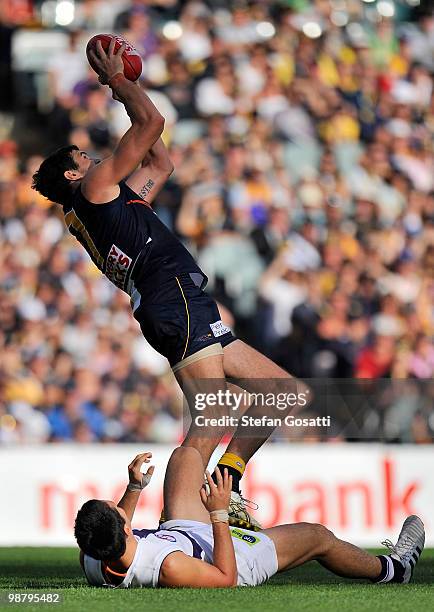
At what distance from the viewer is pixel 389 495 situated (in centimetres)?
1135

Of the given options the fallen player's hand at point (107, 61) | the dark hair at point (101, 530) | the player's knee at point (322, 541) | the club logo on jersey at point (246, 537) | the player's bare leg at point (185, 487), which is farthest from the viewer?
the fallen player's hand at point (107, 61)

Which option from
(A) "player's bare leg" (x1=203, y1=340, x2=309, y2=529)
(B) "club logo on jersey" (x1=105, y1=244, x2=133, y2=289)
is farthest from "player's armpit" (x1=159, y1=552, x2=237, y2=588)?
(B) "club logo on jersey" (x1=105, y1=244, x2=133, y2=289)

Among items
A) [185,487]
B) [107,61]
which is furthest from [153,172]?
[185,487]

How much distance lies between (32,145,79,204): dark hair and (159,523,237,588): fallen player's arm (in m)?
2.49

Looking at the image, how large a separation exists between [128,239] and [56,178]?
1.90ft

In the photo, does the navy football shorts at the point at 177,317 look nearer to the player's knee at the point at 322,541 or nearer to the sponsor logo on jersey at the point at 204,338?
the sponsor logo on jersey at the point at 204,338

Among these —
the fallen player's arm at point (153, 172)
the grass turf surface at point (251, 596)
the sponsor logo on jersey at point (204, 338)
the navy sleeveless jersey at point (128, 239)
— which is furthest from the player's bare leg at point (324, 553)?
the fallen player's arm at point (153, 172)

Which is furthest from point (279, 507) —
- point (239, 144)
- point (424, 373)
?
point (239, 144)

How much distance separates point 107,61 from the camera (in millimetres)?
7543

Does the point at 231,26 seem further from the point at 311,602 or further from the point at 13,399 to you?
the point at 311,602

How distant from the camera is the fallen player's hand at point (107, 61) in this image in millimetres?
7508

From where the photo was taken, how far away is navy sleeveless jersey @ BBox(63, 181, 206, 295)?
7.53 meters

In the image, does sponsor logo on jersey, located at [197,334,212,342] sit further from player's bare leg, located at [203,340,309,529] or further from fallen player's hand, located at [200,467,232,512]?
fallen player's hand, located at [200,467,232,512]

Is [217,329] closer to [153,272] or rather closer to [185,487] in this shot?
[153,272]
